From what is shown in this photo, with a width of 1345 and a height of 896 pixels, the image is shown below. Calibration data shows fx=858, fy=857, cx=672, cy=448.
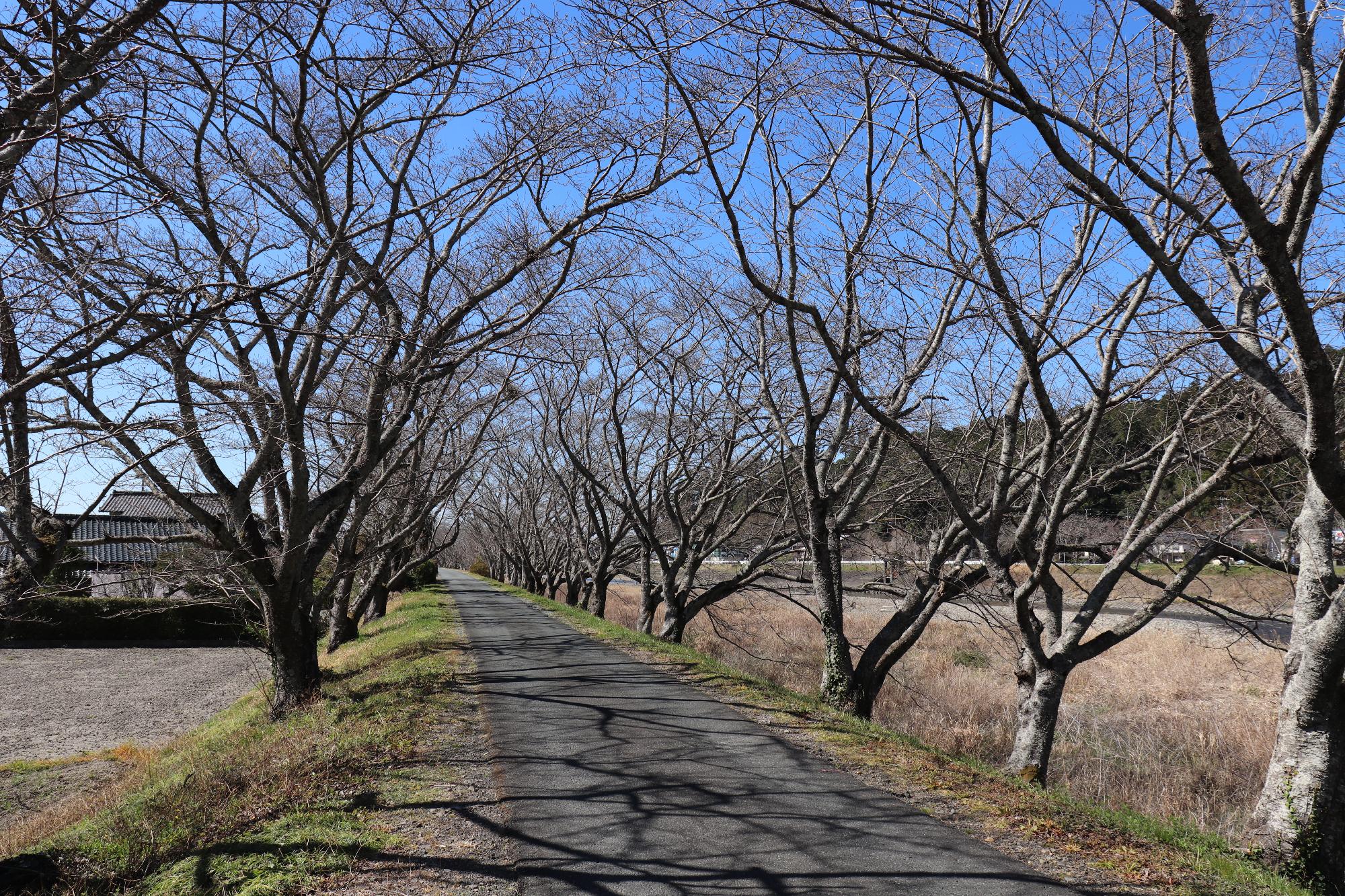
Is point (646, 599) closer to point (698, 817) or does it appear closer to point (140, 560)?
point (140, 560)

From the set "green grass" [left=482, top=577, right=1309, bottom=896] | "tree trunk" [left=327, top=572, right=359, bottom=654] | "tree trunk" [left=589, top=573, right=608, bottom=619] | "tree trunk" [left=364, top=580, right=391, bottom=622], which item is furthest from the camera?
"tree trunk" [left=364, top=580, right=391, bottom=622]

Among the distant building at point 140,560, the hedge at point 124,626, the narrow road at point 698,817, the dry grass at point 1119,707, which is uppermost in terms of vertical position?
the distant building at point 140,560

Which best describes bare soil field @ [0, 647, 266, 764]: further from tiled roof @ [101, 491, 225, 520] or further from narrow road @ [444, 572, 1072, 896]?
narrow road @ [444, 572, 1072, 896]

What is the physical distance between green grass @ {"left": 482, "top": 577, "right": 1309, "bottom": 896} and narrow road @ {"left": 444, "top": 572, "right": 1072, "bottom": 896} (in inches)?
18.3

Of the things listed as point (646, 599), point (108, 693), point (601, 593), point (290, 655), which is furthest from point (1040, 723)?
point (108, 693)

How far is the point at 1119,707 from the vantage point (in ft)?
53.5

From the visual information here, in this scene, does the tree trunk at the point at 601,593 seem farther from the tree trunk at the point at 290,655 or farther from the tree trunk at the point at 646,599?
the tree trunk at the point at 290,655

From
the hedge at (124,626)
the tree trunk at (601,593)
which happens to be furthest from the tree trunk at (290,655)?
the hedge at (124,626)

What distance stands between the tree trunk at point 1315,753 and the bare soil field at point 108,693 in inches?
438

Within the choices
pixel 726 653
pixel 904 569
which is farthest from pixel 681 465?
pixel 904 569

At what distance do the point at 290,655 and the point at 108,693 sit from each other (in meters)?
13.0

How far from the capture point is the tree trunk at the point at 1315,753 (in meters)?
6.16

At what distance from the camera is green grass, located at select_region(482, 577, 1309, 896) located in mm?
4715

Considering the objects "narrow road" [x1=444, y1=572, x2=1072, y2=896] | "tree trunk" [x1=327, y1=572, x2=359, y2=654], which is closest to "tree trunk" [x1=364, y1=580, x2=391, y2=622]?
"tree trunk" [x1=327, y1=572, x2=359, y2=654]
